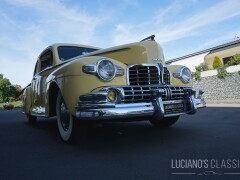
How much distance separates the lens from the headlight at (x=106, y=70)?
3.22 meters

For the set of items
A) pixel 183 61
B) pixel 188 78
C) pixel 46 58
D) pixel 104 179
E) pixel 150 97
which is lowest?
pixel 104 179

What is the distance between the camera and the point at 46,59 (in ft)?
17.6

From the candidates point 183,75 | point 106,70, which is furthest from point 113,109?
point 183,75

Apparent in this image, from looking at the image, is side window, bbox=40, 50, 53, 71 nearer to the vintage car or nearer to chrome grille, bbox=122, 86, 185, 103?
the vintage car

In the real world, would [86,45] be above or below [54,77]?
above

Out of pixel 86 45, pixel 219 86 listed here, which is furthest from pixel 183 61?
pixel 86 45

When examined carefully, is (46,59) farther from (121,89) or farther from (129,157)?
(129,157)

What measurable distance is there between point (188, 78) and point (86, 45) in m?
2.39

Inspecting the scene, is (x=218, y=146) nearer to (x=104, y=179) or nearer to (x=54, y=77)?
(x=104, y=179)

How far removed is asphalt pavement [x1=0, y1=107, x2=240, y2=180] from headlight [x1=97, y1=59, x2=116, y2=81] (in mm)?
942

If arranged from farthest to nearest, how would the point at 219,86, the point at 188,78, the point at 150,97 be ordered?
the point at 219,86 < the point at 188,78 < the point at 150,97

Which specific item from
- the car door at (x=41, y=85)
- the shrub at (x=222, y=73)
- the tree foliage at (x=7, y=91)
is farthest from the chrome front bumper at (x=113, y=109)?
the tree foliage at (x=7, y=91)

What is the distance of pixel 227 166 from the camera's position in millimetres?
2400

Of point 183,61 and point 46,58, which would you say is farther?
point 183,61
